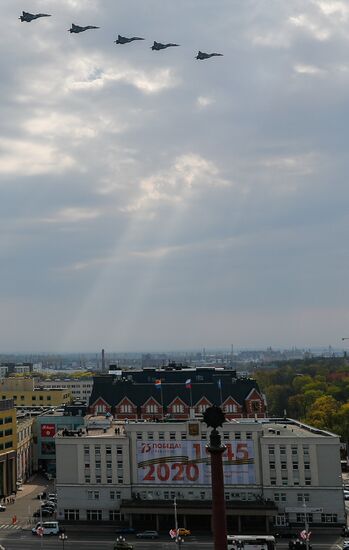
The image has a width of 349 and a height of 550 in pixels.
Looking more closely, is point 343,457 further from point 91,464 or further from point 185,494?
point 91,464

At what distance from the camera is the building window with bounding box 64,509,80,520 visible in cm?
9525

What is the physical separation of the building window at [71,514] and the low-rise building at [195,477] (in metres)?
0.14

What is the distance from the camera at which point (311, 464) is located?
90.9 metres

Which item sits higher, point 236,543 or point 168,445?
point 168,445

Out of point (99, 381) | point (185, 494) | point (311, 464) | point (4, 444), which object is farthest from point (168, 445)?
point (99, 381)

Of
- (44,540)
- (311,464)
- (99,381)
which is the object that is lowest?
(44,540)

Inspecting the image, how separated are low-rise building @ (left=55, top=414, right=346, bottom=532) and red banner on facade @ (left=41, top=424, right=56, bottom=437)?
4848cm

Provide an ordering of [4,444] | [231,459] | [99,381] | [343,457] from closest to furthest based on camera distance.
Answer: [231,459] < [4,444] < [343,457] < [99,381]

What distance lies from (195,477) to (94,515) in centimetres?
1659

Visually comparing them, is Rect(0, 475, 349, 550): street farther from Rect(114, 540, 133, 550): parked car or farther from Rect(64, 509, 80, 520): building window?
Rect(114, 540, 133, 550): parked car

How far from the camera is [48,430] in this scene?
14500 cm

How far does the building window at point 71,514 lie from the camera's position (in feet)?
313

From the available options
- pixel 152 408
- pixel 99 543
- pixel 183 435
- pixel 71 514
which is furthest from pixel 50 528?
pixel 152 408

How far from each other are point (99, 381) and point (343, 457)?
60.6 meters
